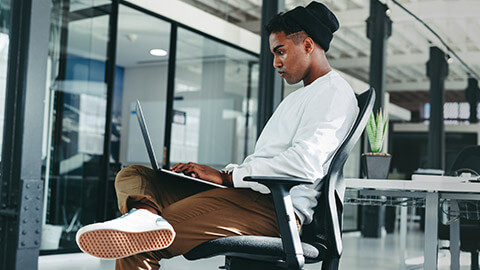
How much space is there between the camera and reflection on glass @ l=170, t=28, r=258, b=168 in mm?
6289

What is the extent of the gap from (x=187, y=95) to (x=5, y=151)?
358 centimetres

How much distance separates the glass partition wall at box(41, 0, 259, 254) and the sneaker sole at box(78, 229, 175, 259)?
3.74 meters

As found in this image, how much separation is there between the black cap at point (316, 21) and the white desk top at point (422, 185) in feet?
2.90

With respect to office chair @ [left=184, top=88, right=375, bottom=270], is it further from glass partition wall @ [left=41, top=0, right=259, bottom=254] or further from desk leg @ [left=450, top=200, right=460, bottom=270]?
glass partition wall @ [left=41, top=0, right=259, bottom=254]

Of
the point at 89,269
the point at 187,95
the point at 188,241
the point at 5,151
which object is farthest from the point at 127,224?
the point at 187,95

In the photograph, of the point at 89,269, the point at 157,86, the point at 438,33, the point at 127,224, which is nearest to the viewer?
the point at 127,224

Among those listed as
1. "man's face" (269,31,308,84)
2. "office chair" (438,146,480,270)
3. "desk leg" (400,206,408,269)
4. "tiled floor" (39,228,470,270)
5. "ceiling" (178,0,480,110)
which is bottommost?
"tiled floor" (39,228,470,270)

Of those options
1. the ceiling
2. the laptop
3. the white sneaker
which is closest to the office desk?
Answer: the laptop

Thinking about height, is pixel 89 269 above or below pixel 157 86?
below

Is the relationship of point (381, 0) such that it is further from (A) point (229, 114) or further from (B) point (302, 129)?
(B) point (302, 129)

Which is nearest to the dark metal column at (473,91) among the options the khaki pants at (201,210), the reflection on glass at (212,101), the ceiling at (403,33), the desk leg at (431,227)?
the ceiling at (403,33)

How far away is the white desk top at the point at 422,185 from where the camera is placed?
2305mm

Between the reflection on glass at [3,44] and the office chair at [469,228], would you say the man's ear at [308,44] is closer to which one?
the reflection on glass at [3,44]

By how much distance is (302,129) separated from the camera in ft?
5.68
